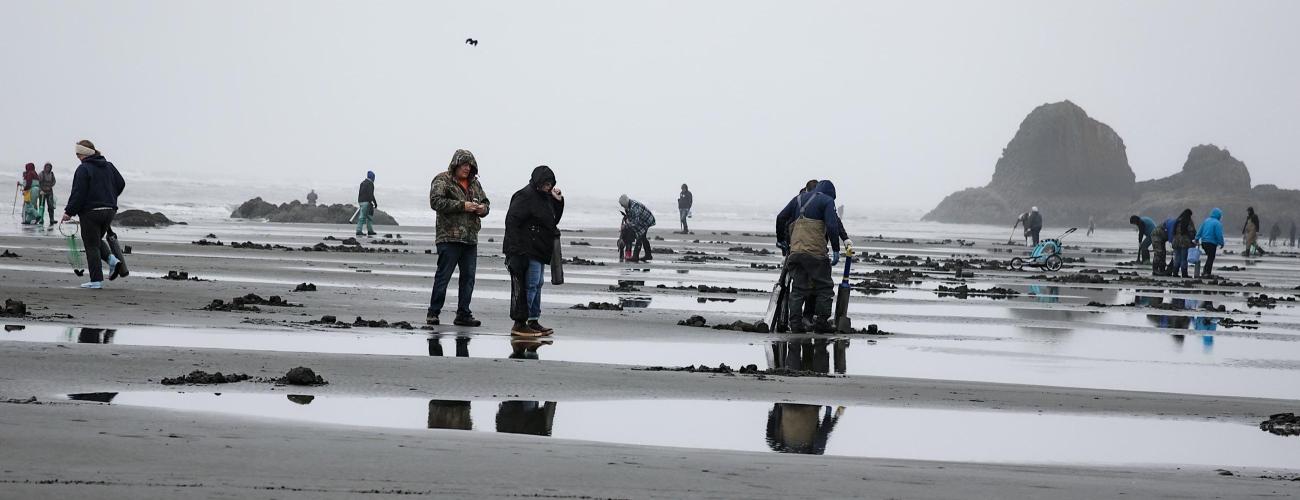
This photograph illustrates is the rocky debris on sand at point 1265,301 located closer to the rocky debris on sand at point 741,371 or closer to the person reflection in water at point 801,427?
the rocky debris on sand at point 741,371

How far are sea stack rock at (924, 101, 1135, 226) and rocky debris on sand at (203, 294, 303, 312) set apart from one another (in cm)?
14798

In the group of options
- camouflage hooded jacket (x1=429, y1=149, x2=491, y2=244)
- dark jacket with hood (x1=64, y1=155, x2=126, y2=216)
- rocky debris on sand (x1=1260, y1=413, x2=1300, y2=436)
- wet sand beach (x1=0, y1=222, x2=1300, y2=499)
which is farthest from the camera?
dark jacket with hood (x1=64, y1=155, x2=126, y2=216)

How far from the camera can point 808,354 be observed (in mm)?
11477

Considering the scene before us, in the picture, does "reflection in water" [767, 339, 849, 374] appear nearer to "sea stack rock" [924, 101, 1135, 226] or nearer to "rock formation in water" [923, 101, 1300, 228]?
"rock formation in water" [923, 101, 1300, 228]

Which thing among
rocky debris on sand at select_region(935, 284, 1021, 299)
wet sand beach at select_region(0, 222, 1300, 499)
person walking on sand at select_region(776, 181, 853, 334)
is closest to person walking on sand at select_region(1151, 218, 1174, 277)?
rocky debris on sand at select_region(935, 284, 1021, 299)

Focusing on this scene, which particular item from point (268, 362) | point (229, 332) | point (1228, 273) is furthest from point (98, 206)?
point (1228, 273)

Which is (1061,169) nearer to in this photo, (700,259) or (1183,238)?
(1183,238)

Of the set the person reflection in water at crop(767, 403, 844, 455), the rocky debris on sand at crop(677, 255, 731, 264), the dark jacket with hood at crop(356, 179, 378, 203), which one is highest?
the dark jacket with hood at crop(356, 179, 378, 203)

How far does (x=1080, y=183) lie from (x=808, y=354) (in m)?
165

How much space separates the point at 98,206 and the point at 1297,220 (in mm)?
126249

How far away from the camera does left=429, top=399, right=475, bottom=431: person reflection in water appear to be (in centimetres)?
698

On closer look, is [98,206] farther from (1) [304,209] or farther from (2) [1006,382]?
(1) [304,209]

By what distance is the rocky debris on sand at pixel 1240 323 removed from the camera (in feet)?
53.7

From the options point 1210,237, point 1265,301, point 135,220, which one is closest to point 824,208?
point 1265,301
